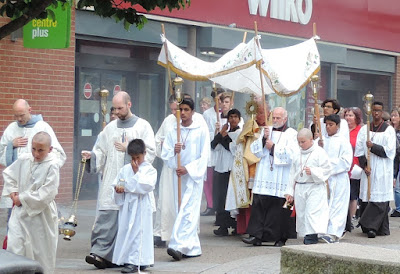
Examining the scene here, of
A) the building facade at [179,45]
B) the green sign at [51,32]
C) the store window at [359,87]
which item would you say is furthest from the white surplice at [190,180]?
the store window at [359,87]

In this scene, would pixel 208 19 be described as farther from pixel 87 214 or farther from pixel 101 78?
pixel 87 214

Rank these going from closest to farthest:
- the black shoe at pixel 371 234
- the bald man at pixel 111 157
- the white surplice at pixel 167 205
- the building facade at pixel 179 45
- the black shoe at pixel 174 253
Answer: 1. the bald man at pixel 111 157
2. the black shoe at pixel 174 253
3. the white surplice at pixel 167 205
4. the black shoe at pixel 371 234
5. the building facade at pixel 179 45

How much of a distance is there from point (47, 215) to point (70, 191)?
7.32 metres

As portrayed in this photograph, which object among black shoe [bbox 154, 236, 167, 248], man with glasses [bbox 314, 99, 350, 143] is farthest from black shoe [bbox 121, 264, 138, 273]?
man with glasses [bbox 314, 99, 350, 143]

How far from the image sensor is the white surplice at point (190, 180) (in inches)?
460

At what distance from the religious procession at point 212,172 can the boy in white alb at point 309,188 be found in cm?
1

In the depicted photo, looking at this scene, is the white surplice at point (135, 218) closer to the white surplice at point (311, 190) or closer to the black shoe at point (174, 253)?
the black shoe at point (174, 253)

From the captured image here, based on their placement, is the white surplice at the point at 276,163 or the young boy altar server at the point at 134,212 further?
the white surplice at the point at 276,163

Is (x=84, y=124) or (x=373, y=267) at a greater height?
(x=84, y=124)

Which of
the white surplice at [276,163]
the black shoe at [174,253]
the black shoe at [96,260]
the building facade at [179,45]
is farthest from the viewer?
the building facade at [179,45]

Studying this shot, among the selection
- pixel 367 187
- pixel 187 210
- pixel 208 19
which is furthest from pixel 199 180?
pixel 208 19

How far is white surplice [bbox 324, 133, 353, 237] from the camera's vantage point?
43.7 ft

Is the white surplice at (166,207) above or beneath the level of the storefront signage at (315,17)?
beneath

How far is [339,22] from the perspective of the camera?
2297 cm
